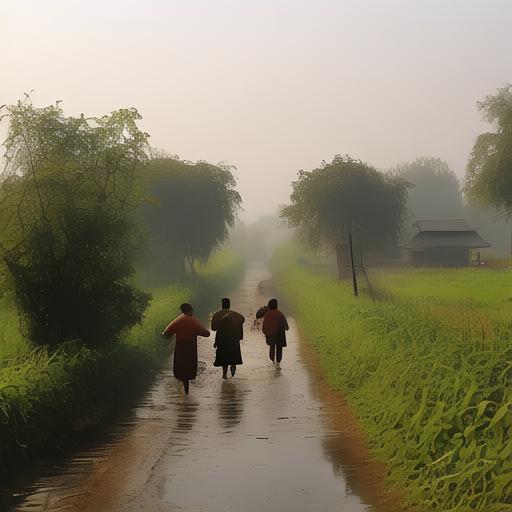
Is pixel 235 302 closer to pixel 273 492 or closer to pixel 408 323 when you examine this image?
pixel 408 323

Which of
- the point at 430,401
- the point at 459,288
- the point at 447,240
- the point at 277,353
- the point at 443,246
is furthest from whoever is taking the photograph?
the point at 447,240

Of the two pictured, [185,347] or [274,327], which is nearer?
[185,347]

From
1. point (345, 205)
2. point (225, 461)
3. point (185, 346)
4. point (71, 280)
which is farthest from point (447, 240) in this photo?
point (225, 461)

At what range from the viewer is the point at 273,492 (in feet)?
26.5

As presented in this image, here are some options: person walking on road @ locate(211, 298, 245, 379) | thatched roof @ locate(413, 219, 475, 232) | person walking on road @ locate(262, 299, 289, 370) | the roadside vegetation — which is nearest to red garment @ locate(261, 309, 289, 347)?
person walking on road @ locate(262, 299, 289, 370)

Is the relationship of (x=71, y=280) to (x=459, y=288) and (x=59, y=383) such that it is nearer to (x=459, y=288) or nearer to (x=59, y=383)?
(x=59, y=383)

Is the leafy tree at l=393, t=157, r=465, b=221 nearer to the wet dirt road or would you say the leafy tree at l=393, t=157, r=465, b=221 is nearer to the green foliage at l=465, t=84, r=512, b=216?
the green foliage at l=465, t=84, r=512, b=216

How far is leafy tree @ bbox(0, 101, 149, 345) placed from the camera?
45.8ft

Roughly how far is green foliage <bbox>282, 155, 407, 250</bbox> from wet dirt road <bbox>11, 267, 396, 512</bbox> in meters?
40.9

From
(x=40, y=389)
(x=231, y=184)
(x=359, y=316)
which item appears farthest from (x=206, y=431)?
(x=231, y=184)

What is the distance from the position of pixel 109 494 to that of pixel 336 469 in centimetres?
280

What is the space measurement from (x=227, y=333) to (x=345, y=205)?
132 feet

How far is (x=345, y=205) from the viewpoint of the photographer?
5484 centimetres

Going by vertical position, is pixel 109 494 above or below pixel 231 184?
below
